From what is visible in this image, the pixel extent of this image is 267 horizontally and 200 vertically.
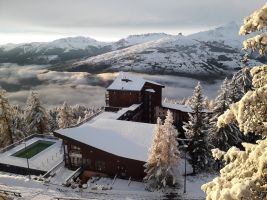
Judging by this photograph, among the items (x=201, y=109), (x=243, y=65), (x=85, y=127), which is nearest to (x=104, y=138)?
(x=85, y=127)

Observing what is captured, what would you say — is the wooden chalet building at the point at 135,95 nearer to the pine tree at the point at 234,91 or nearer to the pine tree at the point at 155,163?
the pine tree at the point at 234,91

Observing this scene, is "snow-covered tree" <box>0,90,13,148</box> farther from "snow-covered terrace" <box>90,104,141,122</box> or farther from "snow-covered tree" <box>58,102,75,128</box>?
"snow-covered terrace" <box>90,104,141,122</box>

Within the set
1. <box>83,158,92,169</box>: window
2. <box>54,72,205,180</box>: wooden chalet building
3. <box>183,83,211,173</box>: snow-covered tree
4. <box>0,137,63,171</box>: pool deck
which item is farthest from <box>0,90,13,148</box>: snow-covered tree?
<box>183,83,211,173</box>: snow-covered tree

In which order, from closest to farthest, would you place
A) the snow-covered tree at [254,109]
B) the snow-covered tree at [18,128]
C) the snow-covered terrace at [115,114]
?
the snow-covered tree at [254,109] → the snow-covered terrace at [115,114] → the snow-covered tree at [18,128]

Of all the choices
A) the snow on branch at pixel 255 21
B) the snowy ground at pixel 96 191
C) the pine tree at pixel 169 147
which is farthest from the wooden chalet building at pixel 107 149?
the snow on branch at pixel 255 21

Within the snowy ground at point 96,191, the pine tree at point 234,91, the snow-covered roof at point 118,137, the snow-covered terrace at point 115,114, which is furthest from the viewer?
the snow-covered terrace at point 115,114

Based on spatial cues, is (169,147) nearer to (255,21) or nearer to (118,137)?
(118,137)
